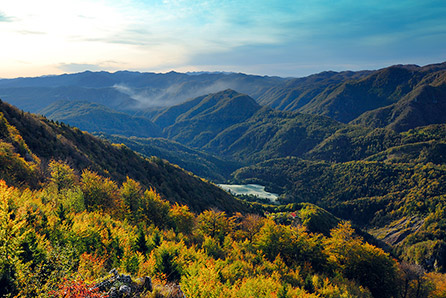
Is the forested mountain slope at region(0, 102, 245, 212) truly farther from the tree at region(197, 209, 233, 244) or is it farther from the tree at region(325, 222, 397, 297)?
the tree at region(325, 222, 397, 297)

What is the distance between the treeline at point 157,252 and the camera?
696 inches

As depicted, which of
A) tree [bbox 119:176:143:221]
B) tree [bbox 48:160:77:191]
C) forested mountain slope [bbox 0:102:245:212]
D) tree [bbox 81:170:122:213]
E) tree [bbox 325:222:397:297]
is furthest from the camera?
forested mountain slope [bbox 0:102:245:212]

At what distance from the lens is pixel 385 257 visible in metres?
53.9

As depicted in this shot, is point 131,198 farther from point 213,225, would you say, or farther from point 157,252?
point 157,252

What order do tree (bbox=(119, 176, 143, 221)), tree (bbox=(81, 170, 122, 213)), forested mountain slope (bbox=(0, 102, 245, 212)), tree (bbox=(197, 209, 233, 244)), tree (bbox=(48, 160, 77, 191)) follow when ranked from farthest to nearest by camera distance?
forested mountain slope (bbox=(0, 102, 245, 212)), tree (bbox=(197, 209, 233, 244)), tree (bbox=(119, 176, 143, 221)), tree (bbox=(48, 160, 77, 191)), tree (bbox=(81, 170, 122, 213))

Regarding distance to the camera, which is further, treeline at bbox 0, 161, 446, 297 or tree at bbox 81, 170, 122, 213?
tree at bbox 81, 170, 122, 213

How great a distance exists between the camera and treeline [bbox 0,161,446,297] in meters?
17.7

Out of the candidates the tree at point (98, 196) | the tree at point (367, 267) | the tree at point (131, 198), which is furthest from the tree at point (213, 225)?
the tree at point (367, 267)

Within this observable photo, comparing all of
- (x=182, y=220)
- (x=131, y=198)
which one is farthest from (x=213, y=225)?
(x=131, y=198)

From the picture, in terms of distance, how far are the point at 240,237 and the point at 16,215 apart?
47.5 m

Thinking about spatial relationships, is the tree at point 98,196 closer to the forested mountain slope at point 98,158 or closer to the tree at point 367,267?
the forested mountain slope at point 98,158

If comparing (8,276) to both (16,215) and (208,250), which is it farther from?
(208,250)

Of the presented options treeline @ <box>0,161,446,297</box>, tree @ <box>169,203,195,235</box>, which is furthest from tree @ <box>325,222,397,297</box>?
tree @ <box>169,203,195,235</box>

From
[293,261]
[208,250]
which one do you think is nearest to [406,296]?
Result: [293,261]
